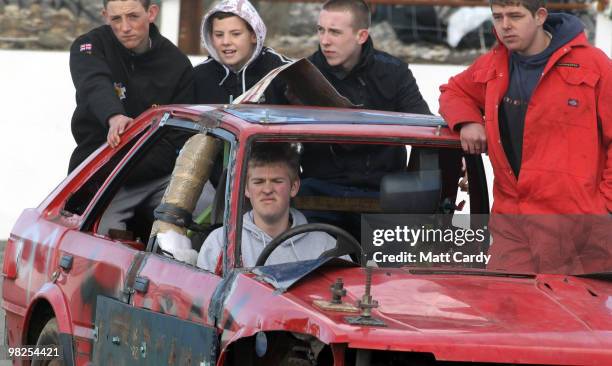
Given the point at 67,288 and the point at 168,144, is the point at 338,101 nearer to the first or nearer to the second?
the point at 168,144

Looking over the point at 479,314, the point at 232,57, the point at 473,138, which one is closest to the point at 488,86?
the point at 473,138

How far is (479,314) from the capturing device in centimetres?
491

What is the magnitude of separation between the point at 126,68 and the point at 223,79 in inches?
21.2

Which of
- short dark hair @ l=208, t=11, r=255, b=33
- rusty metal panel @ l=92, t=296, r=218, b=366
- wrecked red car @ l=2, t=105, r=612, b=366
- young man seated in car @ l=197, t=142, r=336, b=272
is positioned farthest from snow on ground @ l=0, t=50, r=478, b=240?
young man seated in car @ l=197, t=142, r=336, b=272

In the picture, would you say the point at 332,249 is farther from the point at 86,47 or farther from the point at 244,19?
the point at 86,47

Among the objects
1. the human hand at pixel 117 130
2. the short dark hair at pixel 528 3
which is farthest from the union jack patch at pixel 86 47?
the short dark hair at pixel 528 3

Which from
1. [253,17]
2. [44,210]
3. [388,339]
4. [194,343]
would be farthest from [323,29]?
[388,339]

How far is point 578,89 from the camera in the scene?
580 cm

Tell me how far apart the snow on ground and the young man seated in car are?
734 cm

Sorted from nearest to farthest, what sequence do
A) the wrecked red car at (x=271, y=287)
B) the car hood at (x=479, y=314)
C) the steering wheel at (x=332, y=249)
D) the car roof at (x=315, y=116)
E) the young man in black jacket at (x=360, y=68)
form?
the car hood at (x=479, y=314)
the wrecked red car at (x=271, y=287)
the steering wheel at (x=332, y=249)
the car roof at (x=315, y=116)
the young man in black jacket at (x=360, y=68)

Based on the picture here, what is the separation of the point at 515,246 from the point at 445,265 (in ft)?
1.05

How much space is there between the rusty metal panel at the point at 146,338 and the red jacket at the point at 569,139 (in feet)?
4.41

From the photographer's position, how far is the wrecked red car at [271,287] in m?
4.73

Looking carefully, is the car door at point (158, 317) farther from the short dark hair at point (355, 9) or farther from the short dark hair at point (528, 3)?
the short dark hair at point (355, 9)
